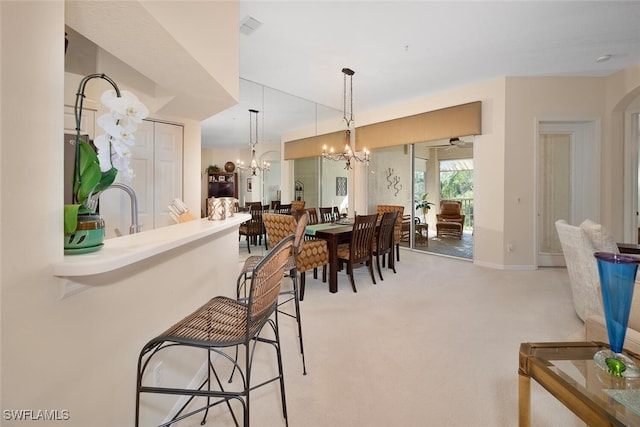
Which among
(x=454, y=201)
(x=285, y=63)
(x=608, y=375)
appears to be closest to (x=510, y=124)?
(x=454, y=201)

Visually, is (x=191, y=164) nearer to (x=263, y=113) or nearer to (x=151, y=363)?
(x=151, y=363)

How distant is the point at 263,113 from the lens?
529cm

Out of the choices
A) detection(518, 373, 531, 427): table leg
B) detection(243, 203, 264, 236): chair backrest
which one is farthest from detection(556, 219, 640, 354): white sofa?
detection(243, 203, 264, 236): chair backrest

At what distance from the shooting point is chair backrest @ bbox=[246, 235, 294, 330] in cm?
98

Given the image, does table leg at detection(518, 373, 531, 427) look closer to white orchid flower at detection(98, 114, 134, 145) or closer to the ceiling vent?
white orchid flower at detection(98, 114, 134, 145)

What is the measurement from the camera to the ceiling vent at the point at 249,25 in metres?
2.95

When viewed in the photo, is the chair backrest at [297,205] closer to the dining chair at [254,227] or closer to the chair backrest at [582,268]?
the dining chair at [254,227]

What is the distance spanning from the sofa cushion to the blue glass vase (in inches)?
69.3

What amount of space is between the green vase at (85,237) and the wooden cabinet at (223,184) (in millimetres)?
3994

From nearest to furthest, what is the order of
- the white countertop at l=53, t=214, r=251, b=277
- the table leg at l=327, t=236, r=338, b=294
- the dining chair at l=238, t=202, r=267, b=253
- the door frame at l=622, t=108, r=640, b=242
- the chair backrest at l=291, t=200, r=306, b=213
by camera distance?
the white countertop at l=53, t=214, r=251, b=277 < the table leg at l=327, t=236, r=338, b=294 < the door frame at l=622, t=108, r=640, b=242 < the dining chair at l=238, t=202, r=267, b=253 < the chair backrest at l=291, t=200, r=306, b=213

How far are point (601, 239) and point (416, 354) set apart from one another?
1.73 metres

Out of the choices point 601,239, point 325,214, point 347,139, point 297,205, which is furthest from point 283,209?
point 601,239

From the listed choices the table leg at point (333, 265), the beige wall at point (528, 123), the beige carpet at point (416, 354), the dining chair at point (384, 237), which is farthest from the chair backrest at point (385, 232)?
the beige wall at point (528, 123)

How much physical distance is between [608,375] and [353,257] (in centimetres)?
263
